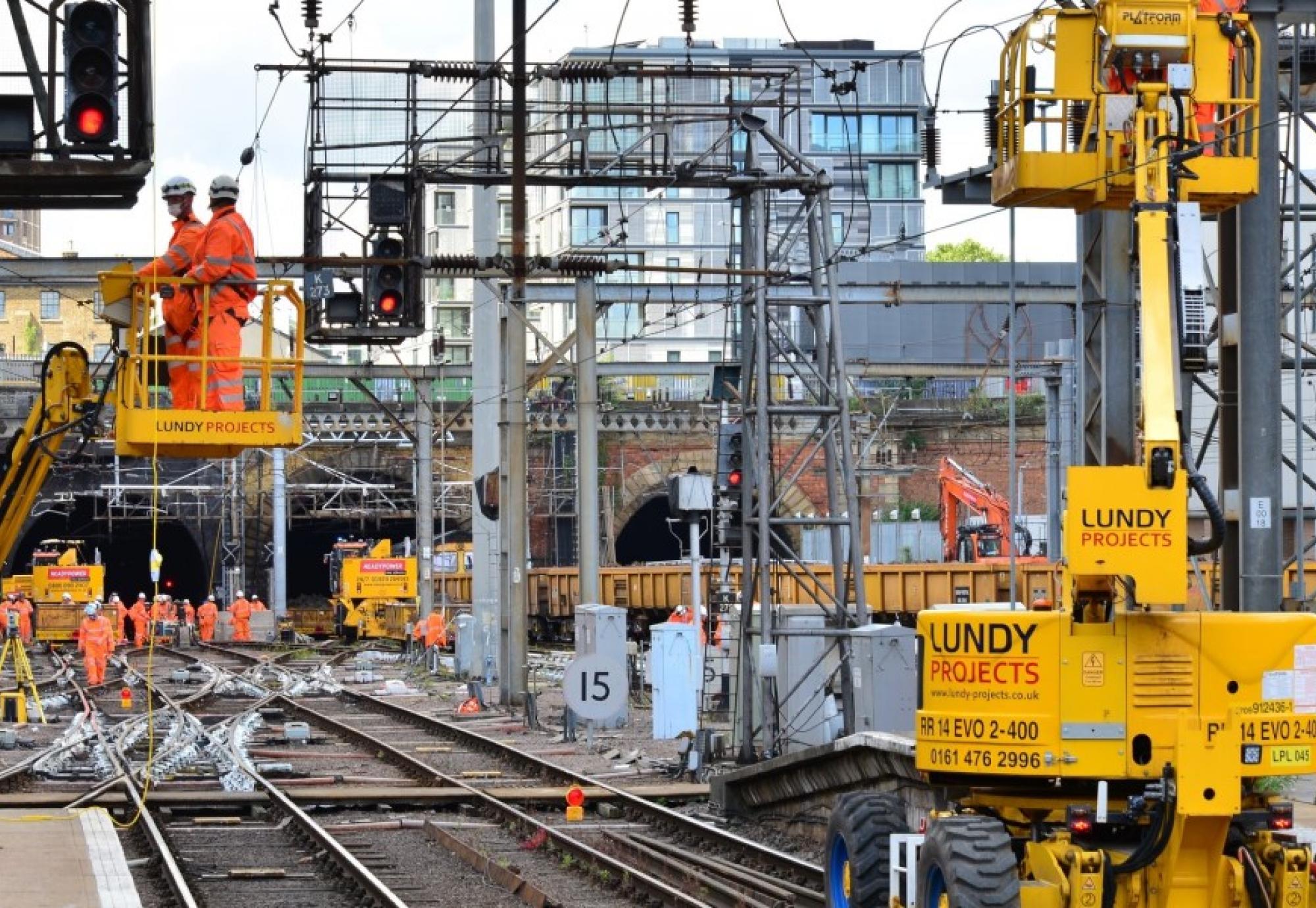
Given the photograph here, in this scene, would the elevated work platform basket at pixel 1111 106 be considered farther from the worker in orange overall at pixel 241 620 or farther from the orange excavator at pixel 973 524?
the worker in orange overall at pixel 241 620

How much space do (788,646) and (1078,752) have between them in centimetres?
1405

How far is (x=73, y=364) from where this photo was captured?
54.0 ft

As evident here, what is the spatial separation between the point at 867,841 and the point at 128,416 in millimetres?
6566

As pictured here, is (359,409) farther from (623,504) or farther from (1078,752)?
(1078,752)

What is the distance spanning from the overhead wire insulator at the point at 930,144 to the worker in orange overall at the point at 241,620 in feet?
160

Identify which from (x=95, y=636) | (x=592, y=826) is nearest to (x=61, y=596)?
(x=95, y=636)

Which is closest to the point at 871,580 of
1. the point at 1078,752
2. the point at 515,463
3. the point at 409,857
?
the point at 515,463

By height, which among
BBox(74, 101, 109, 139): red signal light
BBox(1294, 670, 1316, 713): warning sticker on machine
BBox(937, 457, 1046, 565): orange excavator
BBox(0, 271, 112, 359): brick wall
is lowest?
BBox(1294, 670, 1316, 713): warning sticker on machine

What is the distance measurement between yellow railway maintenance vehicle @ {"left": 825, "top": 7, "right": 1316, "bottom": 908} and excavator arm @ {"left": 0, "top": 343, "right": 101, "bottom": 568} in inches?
293

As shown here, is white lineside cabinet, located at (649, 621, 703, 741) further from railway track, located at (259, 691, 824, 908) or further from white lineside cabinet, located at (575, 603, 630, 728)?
railway track, located at (259, 691, 824, 908)

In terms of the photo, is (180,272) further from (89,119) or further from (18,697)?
(18,697)

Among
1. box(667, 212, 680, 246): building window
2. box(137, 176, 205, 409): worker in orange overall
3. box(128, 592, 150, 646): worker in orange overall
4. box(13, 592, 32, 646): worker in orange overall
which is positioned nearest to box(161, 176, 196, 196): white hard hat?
box(137, 176, 205, 409): worker in orange overall

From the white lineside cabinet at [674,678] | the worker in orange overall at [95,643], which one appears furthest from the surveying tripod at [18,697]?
the white lineside cabinet at [674,678]

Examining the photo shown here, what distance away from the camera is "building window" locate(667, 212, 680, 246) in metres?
106
